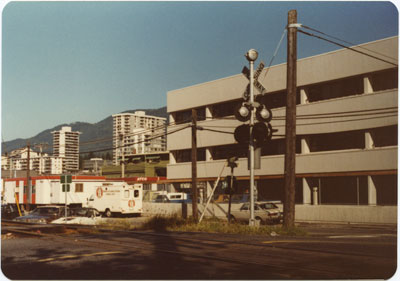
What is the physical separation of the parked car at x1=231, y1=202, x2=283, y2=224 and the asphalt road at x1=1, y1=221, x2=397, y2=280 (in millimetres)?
15253

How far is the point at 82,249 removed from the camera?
12.0m

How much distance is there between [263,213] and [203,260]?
18979mm

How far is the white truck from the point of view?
39.0 m

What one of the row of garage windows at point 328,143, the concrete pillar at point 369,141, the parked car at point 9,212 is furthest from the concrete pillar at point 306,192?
the parked car at point 9,212

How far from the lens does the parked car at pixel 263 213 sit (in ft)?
93.3

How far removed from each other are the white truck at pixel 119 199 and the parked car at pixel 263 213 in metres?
12.2

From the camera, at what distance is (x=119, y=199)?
3897cm

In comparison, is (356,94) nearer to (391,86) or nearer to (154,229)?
(391,86)

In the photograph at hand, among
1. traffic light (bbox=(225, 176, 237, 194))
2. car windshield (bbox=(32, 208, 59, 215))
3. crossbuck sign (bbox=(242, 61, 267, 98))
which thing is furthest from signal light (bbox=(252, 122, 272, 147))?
car windshield (bbox=(32, 208, 59, 215))

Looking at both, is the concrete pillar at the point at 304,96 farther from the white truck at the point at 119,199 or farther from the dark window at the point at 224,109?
the white truck at the point at 119,199

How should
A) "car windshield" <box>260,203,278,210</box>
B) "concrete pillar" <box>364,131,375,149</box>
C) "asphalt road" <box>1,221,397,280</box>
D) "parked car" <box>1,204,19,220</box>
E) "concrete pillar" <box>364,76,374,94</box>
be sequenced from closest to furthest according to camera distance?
1. "asphalt road" <box>1,221,397,280</box>
2. "car windshield" <box>260,203,278,210</box>
3. "concrete pillar" <box>364,131,375,149</box>
4. "concrete pillar" <box>364,76,374,94</box>
5. "parked car" <box>1,204,19,220</box>

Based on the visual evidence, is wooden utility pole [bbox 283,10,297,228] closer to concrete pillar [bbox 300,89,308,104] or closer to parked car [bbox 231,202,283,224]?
parked car [bbox 231,202,283,224]

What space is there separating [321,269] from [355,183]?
27.8 m

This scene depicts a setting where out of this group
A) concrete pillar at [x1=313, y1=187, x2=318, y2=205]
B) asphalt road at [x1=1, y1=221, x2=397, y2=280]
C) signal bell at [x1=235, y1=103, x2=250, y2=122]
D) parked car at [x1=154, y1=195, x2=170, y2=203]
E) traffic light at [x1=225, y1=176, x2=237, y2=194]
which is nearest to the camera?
asphalt road at [x1=1, y1=221, x2=397, y2=280]
